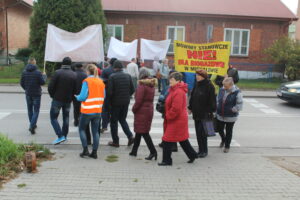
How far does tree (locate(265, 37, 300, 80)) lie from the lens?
19.3 meters

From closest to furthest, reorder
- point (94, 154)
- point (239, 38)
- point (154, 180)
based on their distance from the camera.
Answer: point (154, 180) < point (94, 154) < point (239, 38)

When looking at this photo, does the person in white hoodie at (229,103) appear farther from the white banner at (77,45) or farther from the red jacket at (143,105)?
the white banner at (77,45)

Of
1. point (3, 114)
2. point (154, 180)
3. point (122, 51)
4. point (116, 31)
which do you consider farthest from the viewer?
point (116, 31)

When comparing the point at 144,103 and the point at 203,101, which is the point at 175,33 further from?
the point at 144,103

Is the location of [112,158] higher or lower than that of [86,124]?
lower

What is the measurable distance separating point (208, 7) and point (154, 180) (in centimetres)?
2073

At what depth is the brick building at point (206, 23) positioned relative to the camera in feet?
72.6

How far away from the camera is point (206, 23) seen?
22562 mm

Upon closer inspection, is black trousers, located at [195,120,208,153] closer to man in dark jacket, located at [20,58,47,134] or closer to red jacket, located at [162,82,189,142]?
red jacket, located at [162,82,189,142]

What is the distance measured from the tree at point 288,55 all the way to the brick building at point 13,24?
19097 mm

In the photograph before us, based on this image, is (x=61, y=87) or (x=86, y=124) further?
(x=61, y=87)

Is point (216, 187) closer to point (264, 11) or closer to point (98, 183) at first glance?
point (98, 183)

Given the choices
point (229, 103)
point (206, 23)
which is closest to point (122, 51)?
point (229, 103)

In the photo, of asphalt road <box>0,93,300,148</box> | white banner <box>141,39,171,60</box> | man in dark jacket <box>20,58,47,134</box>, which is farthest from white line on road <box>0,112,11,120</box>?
white banner <box>141,39,171,60</box>
